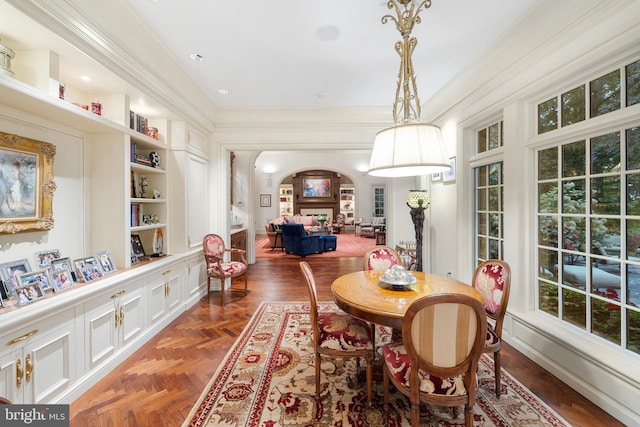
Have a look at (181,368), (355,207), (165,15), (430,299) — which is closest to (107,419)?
(181,368)

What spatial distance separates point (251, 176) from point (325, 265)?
3.00m

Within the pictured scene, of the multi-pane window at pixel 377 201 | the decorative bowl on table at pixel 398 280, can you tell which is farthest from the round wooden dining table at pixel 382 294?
the multi-pane window at pixel 377 201

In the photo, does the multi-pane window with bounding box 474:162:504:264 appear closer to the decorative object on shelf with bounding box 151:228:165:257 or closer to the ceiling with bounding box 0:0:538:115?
the ceiling with bounding box 0:0:538:115

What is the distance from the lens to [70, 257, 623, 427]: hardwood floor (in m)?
1.62

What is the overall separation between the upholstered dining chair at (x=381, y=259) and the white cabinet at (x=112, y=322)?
7.44 feet

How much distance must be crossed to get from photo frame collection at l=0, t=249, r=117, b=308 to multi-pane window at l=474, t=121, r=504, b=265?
3.93m

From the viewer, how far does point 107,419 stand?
63.4 inches

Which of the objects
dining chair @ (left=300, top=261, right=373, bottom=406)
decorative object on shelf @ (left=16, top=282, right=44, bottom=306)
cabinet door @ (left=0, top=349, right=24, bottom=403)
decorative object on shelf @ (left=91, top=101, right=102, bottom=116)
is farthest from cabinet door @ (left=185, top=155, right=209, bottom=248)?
dining chair @ (left=300, top=261, right=373, bottom=406)

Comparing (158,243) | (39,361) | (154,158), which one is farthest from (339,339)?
(154,158)

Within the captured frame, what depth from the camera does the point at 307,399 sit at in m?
1.75

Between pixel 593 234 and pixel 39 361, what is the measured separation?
12.7 feet

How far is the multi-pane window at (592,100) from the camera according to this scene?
1.63m

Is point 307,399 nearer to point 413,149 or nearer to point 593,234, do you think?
point 413,149

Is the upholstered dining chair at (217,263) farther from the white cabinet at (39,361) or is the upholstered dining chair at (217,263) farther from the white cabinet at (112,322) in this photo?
the white cabinet at (39,361)
